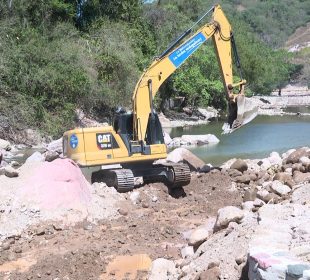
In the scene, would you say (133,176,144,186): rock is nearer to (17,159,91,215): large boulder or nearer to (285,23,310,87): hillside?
(17,159,91,215): large boulder

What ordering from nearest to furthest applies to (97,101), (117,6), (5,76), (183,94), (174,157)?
(174,157), (5,76), (97,101), (117,6), (183,94)

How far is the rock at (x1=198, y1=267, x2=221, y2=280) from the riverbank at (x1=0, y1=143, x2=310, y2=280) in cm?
1

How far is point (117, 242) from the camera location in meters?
8.23

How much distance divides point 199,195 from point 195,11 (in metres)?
36.7

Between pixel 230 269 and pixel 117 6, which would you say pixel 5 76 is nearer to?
pixel 117 6

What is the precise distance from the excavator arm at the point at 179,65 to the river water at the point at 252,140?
5.13 m

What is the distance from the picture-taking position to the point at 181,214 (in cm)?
1017

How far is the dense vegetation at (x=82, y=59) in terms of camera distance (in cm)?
2309

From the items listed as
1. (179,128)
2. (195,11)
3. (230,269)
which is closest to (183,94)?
(179,128)

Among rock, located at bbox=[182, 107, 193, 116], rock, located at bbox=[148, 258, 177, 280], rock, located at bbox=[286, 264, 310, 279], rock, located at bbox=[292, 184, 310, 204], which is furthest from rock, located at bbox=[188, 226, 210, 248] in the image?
rock, located at bbox=[182, 107, 193, 116]

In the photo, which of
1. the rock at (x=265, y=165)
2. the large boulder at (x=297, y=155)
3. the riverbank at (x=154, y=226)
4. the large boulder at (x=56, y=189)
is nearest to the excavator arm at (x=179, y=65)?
the riverbank at (x=154, y=226)

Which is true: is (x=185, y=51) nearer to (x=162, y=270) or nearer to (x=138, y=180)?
(x=138, y=180)

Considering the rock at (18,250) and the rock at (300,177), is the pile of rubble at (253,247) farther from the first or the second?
the rock at (18,250)

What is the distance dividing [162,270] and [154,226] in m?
2.31
